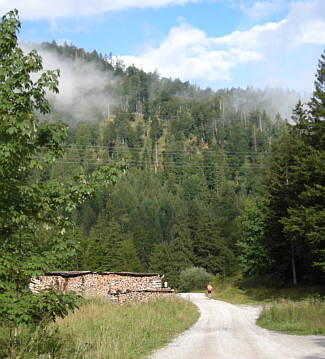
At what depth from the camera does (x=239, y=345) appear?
10.7 metres

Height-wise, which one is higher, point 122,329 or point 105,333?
point 105,333

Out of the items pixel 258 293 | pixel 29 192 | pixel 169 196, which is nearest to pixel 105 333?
pixel 29 192

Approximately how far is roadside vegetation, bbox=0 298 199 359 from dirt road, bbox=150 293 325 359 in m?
0.65

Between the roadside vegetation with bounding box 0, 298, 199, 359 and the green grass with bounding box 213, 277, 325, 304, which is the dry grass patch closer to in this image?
the roadside vegetation with bounding box 0, 298, 199, 359

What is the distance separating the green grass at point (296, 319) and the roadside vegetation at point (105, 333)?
3270 millimetres

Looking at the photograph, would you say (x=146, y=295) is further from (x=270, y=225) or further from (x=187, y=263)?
(x=187, y=263)

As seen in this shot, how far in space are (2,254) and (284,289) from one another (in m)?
27.7

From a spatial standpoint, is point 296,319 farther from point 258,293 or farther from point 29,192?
point 258,293

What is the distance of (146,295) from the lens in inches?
887

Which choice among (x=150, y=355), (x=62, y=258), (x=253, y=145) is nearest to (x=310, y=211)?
(x=150, y=355)

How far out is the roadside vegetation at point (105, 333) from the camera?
761cm

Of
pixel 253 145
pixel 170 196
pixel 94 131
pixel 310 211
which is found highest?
pixel 94 131

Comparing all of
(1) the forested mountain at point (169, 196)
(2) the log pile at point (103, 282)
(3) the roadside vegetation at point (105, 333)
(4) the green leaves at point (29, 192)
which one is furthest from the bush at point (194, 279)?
(4) the green leaves at point (29, 192)

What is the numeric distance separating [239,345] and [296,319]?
18.6 ft
